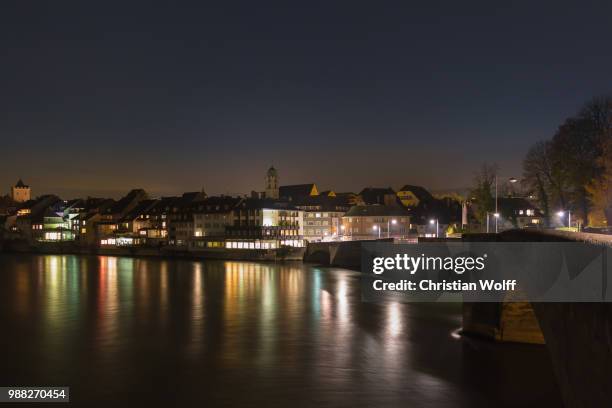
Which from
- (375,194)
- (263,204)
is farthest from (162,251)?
(375,194)

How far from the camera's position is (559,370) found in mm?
10508

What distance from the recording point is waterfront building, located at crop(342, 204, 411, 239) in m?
90.6

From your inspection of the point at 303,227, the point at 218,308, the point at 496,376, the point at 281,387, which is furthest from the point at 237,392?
the point at 303,227

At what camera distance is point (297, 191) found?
121 meters

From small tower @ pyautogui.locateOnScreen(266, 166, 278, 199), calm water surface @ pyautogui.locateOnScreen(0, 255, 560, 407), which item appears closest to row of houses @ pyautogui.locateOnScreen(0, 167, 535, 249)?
small tower @ pyautogui.locateOnScreen(266, 166, 278, 199)

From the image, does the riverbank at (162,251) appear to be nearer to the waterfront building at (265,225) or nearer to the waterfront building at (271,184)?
the waterfront building at (265,225)

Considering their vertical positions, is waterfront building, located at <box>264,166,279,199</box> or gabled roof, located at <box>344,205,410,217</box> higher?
waterfront building, located at <box>264,166,279,199</box>

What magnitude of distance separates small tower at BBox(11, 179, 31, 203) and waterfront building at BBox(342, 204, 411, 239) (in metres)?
125

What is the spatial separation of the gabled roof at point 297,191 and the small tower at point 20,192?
97722mm

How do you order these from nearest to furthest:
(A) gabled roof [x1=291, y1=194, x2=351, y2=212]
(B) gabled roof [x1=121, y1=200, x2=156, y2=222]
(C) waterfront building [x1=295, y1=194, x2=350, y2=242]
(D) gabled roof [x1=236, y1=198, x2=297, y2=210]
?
1. (D) gabled roof [x1=236, y1=198, x2=297, y2=210]
2. (C) waterfront building [x1=295, y1=194, x2=350, y2=242]
3. (A) gabled roof [x1=291, y1=194, x2=351, y2=212]
4. (B) gabled roof [x1=121, y1=200, x2=156, y2=222]

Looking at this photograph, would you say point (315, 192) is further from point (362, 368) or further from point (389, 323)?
point (362, 368)

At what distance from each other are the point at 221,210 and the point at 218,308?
201ft

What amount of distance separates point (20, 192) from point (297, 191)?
10547cm

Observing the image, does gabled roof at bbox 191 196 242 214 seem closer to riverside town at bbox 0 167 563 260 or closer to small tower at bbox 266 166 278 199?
riverside town at bbox 0 167 563 260
